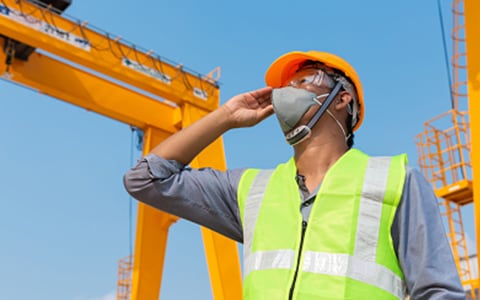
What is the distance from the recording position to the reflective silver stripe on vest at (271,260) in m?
1.89

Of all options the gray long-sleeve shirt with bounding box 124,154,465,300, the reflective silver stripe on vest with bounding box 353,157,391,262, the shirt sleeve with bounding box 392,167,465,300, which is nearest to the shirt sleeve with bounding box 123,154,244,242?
the gray long-sleeve shirt with bounding box 124,154,465,300

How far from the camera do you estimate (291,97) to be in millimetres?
2178

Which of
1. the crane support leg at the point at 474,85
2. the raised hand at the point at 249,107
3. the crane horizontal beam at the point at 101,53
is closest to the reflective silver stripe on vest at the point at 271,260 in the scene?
the raised hand at the point at 249,107

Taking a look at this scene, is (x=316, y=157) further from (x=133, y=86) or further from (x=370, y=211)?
(x=133, y=86)

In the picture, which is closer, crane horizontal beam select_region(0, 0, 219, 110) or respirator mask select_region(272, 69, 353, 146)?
respirator mask select_region(272, 69, 353, 146)

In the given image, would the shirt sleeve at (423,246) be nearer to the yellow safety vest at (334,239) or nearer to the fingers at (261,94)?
the yellow safety vest at (334,239)

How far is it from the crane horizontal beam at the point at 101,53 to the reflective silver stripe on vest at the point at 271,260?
10.2 m

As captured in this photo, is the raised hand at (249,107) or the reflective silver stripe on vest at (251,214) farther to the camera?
the raised hand at (249,107)

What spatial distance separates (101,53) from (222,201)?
1046cm

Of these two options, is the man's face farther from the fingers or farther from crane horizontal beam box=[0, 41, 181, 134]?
crane horizontal beam box=[0, 41, 181, 134]

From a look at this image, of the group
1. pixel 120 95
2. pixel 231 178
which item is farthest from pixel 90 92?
pixel 231 178

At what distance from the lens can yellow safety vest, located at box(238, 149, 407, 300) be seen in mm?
1808

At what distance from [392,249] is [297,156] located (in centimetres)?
50

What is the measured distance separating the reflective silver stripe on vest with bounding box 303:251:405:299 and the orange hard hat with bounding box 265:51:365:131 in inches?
25.6
